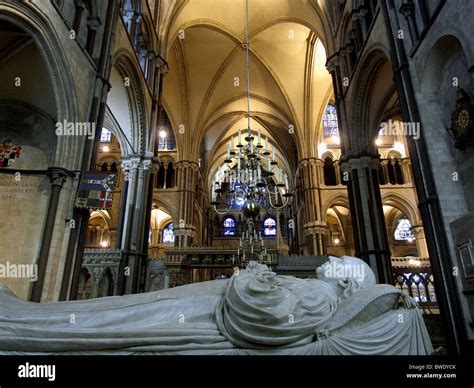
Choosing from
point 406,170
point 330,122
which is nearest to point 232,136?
point 406,170

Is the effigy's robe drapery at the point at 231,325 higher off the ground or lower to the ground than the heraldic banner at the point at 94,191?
lower

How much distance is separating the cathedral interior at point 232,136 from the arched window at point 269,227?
858 centimetres

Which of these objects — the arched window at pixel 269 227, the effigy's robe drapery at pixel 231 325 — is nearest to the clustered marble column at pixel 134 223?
the effigy's robe drapery at pixel 231 325

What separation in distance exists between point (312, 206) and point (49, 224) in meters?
14.9

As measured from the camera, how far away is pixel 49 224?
593 centimetres

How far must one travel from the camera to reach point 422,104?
21.4 feet

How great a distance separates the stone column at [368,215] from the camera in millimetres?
9562

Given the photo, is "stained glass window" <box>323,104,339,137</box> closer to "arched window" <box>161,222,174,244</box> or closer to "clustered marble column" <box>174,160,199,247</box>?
"clustered marble column" <box>174,160,199,247</box>

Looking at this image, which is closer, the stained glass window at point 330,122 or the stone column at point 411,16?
the stone column at point 411,16

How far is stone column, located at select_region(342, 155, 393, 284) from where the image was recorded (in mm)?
9562

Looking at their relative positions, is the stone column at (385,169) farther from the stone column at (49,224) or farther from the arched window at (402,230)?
the stone column at (49,224)

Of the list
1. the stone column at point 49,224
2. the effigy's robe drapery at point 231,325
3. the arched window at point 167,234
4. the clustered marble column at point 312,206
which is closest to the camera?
the effigy's robe drapery at point 231,325
